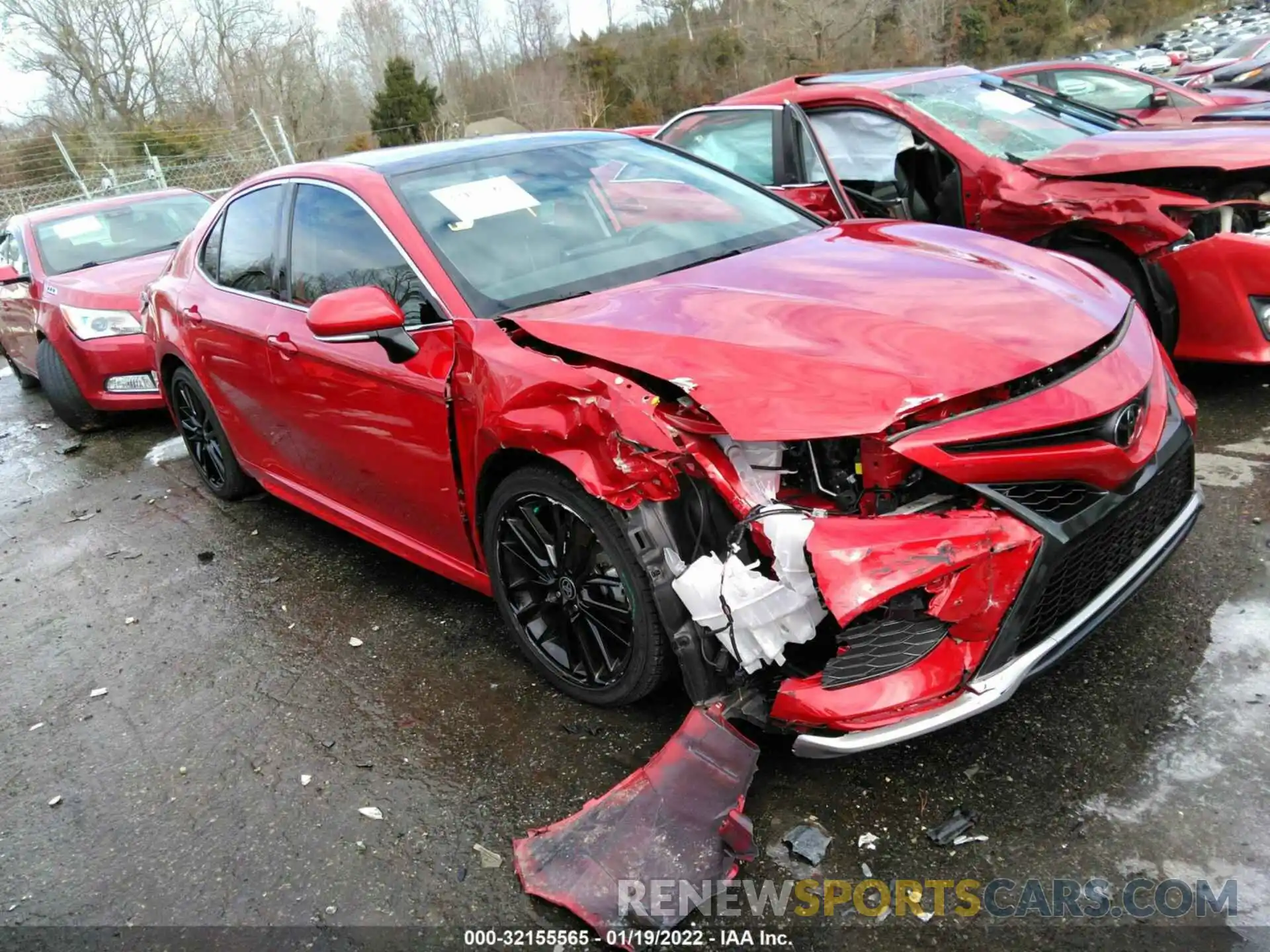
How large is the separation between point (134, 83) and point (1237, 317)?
140ft

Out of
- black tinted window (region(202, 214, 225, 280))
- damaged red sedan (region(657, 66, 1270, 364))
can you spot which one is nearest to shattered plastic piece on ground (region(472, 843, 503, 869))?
black tinted window (region(202, 214, 225, 280))

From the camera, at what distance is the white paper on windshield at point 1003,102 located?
5.29 m

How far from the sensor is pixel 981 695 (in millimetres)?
2123

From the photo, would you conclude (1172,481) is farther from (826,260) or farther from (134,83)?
(134,83)

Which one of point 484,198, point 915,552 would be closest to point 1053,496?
point 915,552

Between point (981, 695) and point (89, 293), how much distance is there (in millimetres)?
6787

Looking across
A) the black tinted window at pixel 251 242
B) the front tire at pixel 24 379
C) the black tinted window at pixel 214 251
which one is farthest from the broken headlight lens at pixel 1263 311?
the front tire at pixel 24 379

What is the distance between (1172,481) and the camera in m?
2.51

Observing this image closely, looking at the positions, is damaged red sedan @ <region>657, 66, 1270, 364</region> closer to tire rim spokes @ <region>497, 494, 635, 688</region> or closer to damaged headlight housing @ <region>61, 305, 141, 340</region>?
tire rim spokes @ <region>497, 494, 635, 688</region>

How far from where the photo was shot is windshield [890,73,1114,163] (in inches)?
195

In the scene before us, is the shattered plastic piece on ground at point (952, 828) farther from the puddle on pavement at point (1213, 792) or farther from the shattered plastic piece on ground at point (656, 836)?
the shattered plastic piece on ground at point (656, 836)

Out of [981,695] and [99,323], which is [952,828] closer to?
[981,695]

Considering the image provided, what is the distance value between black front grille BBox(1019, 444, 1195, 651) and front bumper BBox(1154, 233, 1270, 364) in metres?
1.83

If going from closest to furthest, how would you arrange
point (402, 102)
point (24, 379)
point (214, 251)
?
A: 1. point (214, 251)
2. point (24, 379)
3. point (402, 102)
